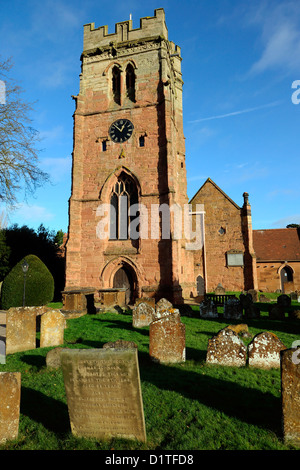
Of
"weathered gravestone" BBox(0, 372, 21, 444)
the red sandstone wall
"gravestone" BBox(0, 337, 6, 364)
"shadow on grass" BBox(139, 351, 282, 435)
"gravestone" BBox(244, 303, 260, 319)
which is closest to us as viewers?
"weathered gravestone" BBox(0, 372, 21, 444)

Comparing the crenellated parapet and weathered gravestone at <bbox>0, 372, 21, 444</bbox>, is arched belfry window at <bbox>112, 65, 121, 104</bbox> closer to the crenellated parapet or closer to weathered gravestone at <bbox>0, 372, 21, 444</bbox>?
the crenellated parapet

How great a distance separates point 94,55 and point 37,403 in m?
23.0

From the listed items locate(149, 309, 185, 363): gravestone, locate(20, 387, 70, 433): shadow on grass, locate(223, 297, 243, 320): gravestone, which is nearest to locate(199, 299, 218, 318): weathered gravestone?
locate(223, 297, 243, 320): gravestone

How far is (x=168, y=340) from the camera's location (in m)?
6.56

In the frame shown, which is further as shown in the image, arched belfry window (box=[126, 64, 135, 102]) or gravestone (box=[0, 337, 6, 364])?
arched belfry window (box=[126, 64, 135, 102])

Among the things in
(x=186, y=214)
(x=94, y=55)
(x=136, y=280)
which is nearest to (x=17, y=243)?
(x=136, y=280)

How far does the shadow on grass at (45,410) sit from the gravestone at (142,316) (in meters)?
5.43

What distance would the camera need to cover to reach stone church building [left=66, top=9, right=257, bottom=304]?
1752cm

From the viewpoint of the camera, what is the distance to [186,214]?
22328 millimetres

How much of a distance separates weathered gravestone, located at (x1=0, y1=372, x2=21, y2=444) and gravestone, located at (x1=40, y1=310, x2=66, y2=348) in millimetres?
4731

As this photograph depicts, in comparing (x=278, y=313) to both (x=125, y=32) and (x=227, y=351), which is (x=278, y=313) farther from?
(x=125, y=32)

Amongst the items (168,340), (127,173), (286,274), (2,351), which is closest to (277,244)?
(286,274)
